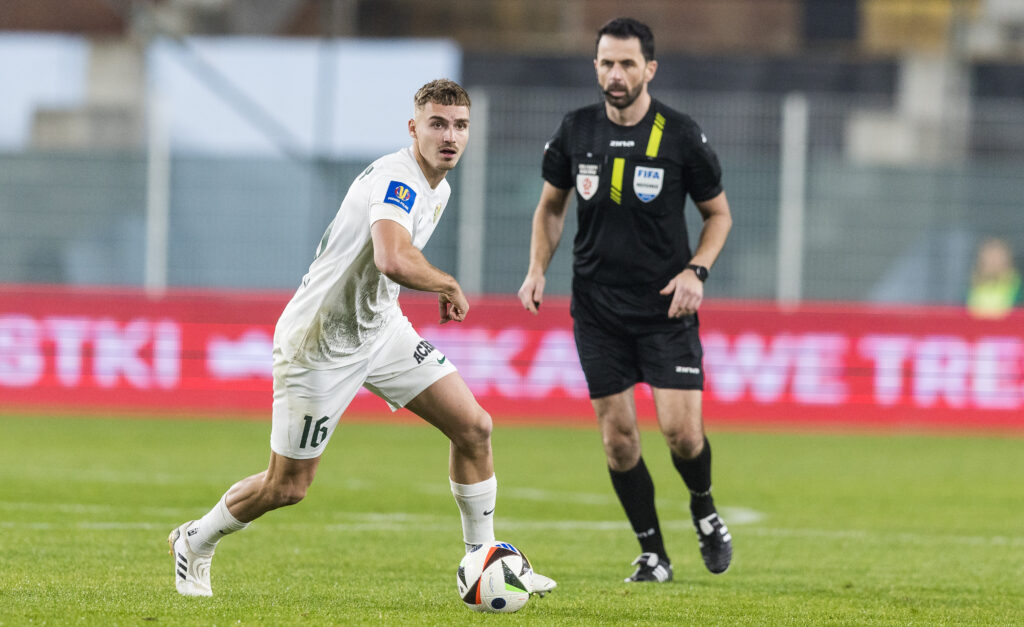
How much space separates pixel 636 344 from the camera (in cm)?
773

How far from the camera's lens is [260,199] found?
18.8 metres

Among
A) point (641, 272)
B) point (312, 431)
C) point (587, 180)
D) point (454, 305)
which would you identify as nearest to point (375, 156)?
point (587, 180)

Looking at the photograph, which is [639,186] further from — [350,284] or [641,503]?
[350,284]

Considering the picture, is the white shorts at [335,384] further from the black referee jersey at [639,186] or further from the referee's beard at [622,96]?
the referee's beard at [622,96]

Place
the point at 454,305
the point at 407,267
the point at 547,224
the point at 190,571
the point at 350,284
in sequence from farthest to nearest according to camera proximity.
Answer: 1. the point at 547,224
2. the point at 190,571
3. the point at 350,284
4. the point at 454,305
5. the point at 407,267

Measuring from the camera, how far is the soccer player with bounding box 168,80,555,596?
20.0ft

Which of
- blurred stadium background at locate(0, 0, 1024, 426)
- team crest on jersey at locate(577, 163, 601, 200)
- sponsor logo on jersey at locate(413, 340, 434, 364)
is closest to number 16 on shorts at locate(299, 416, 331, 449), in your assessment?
sponsor logo on jersey at locate(413, 340, 434, 364)

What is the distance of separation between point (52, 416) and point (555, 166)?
34.4 ft

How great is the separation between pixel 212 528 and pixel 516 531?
3.18 metres

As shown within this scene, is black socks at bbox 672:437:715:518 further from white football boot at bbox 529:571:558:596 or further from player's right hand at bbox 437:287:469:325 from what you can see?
player's right hand at bbox 437:287:469:325


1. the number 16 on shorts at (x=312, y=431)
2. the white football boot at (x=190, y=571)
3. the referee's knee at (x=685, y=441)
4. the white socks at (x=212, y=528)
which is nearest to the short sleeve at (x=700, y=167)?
the referee's knee at (x=685, y=441)

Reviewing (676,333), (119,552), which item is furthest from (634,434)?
(119,552)

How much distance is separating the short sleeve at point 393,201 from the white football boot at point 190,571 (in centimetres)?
156

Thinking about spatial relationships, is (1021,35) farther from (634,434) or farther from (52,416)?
(634,434)
